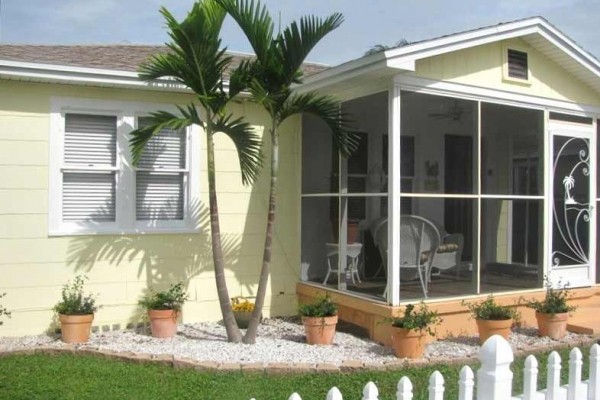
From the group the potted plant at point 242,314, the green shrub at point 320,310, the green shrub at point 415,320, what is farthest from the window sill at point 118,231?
the green shrub at point 415,320

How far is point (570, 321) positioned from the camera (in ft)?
22.7

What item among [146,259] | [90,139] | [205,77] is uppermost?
[205,77]

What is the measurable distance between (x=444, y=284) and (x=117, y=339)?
458cm

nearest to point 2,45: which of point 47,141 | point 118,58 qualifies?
point 118,58

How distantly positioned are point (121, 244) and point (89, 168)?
3.24ft

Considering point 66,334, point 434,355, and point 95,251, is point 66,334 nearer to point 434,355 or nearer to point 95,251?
point 95,251

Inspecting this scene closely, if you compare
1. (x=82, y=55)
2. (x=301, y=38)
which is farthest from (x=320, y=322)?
(x=82, y=55)

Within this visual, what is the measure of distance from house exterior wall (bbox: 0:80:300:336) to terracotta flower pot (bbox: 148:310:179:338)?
71 centimetres

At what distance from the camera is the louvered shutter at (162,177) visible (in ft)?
23.1

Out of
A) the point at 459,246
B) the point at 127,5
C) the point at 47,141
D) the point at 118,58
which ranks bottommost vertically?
the point at 459,246

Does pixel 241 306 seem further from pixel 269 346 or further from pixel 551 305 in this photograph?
pixel 551 305

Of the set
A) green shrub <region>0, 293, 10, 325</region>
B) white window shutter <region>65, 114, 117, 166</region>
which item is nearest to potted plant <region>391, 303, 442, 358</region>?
white window shutter <region>65, 114, 117, 166</region>

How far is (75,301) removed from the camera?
6.22 m

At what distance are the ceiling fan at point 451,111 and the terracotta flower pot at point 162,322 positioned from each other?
18.0 ft
